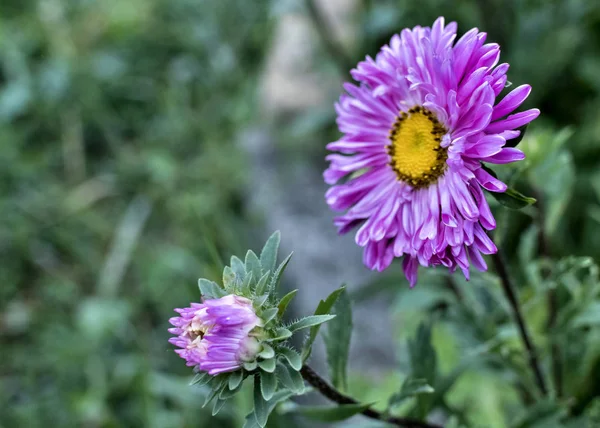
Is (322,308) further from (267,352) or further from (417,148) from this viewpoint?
(417,148)

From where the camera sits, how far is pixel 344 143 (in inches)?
33.9

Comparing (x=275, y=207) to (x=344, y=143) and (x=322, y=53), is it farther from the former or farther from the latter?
(x=344, y=143)

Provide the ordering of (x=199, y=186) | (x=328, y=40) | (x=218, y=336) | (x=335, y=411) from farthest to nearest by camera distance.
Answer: (x=199, y=186)
(x=328, y=40)
(x=335, y=411)
(x=218, y=336)

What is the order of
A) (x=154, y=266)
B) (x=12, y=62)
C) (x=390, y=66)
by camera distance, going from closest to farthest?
(x=390, y=66), (x=154, y=266), (x=12, y=62)

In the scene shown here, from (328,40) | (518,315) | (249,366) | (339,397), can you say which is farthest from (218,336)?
(328,40)

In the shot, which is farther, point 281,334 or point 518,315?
point 518,315

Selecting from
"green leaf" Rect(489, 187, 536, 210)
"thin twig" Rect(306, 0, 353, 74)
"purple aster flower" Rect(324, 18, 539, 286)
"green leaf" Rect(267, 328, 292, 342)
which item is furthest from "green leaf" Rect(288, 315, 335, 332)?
"thin twig" Rect(306, 0, 353, 74)

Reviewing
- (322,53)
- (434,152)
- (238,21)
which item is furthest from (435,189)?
(238,21)

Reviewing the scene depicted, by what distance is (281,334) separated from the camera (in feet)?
2.32

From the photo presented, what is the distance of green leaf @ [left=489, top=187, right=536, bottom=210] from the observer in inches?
27.8

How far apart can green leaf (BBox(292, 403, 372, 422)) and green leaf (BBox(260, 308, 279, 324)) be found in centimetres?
18

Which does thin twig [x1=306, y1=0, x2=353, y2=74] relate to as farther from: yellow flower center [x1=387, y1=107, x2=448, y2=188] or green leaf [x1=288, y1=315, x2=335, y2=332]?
green leaf [x1=288, y1=315, x2=335, y2=332]

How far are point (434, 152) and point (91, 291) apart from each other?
198cm

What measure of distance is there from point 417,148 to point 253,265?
0.27m
